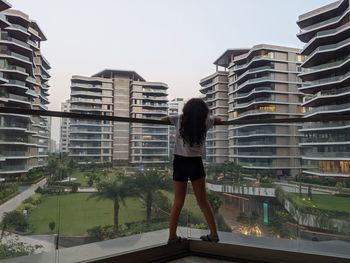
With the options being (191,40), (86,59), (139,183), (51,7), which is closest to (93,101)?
(86,59)

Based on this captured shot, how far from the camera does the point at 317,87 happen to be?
30.7 metres

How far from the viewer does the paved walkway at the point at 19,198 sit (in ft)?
5.48

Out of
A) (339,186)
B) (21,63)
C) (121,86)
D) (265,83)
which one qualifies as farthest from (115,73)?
(339,186)

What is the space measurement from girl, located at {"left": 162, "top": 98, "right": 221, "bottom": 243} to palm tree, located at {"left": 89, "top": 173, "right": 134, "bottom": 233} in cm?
35

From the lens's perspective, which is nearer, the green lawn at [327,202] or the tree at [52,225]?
the tree at [52,225]

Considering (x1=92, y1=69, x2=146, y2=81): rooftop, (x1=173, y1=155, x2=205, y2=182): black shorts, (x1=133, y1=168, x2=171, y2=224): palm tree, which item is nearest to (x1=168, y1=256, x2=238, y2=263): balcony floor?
(x1=133, y1=168, x2=171, y2=224): palm tree

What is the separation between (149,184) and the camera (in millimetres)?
2174

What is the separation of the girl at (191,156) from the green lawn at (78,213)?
1.03ft

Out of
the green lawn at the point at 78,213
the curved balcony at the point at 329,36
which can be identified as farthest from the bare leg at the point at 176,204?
the curved balcony at the point at 329,36

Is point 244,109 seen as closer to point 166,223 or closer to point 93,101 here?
point 93,101

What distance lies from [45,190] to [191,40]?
24.6 metres

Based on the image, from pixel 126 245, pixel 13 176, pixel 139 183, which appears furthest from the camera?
pixel 139 183

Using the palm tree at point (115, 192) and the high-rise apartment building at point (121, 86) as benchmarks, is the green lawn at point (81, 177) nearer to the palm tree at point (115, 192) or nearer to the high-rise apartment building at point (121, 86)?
the palm tree at point (115, 192)

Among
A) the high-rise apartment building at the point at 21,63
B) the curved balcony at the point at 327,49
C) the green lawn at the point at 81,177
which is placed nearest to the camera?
the green lawn at the point at 81,177
